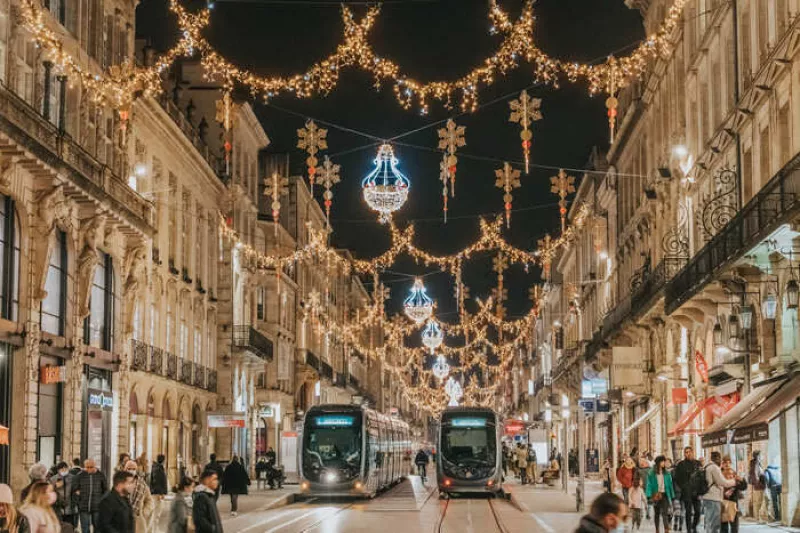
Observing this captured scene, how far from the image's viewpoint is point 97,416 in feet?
126

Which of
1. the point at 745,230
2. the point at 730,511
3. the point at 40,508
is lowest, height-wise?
the point at 730,511

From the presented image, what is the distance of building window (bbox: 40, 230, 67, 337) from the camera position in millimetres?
33906

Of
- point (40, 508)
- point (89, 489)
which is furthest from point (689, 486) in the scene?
point (40, 508)

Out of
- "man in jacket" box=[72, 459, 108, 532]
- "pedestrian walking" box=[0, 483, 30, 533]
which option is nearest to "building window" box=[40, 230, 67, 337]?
"man in jacket" box=[72, 459, 108, 532]

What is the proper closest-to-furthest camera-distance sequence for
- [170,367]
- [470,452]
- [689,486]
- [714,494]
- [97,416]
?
[714,494], [689,486], [97,416], [470,452], [170,367]

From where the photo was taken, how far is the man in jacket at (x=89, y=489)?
72.0ft

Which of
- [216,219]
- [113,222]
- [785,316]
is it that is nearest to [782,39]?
[785,316]

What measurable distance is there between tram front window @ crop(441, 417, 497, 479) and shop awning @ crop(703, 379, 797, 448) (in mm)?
17763

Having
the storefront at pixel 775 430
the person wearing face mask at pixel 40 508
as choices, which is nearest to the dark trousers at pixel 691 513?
the storefront at pixel 775 430

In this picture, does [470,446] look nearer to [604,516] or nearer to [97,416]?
[97,416]

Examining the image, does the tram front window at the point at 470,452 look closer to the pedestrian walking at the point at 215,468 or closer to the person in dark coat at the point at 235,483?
the pedestrian walking at the point at 215,468

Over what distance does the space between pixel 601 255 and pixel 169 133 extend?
23174 mm

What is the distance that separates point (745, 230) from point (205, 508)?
679 inches

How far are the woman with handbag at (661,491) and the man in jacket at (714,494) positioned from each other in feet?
9.51
